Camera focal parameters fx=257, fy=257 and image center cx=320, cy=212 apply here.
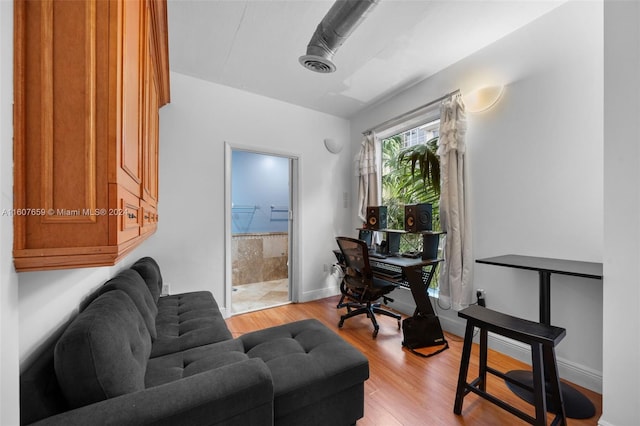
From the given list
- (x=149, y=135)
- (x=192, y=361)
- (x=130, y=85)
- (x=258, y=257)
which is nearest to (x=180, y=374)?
(x=192, y=361)

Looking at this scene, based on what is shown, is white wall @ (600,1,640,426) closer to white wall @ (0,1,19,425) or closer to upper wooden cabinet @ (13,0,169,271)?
upper wooden cabinet @ (13,0,169,271)

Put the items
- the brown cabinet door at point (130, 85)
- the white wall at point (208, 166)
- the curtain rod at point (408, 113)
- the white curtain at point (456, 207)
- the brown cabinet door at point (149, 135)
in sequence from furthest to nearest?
the white wall at point (208, 166), the curtain rod at point (408, 113), the white curtain at point (456, 207), the brown cabinet door at point (149, 135), the brown cabinet door at point (130, 85)

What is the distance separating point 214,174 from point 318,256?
1735mm

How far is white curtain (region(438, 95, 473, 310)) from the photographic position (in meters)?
2.36

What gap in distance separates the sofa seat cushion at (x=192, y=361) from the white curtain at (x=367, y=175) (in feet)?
8.02

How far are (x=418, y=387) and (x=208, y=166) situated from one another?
2798 millimetres

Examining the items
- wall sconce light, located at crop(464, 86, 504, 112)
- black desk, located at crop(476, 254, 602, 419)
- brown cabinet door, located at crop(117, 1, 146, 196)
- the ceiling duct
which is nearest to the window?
wall sconce light, located at crop(464, 86, 504, 112)

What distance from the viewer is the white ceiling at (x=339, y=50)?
1.85m

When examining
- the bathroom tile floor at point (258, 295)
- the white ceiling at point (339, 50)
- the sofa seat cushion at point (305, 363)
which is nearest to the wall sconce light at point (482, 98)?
the white ceiling at point (339, 50)

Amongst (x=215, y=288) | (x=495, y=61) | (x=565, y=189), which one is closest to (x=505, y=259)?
(x=565, y=189)

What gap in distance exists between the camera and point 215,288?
2896 millimetres

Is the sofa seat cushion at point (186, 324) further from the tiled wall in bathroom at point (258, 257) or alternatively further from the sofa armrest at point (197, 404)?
the tiled wall in bathroom at point (258, 257)

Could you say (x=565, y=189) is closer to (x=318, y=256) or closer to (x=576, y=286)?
(x=576, y=286)

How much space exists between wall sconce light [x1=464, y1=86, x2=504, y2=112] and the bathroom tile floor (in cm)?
310
